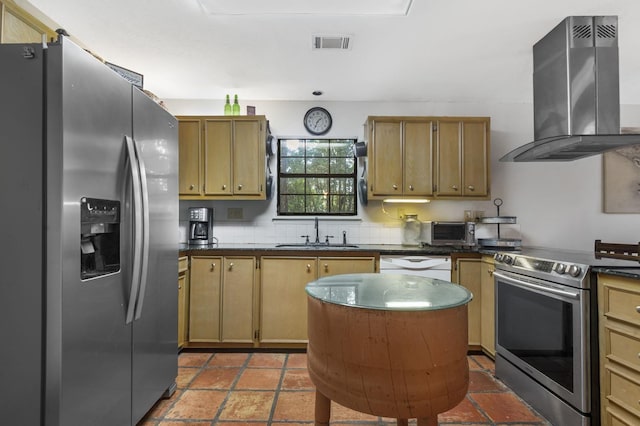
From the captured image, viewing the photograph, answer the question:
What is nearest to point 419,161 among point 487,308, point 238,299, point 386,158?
point 386,158

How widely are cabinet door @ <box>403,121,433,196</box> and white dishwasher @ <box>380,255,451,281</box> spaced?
701 millimetres

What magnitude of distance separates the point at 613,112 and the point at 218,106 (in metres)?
3.57

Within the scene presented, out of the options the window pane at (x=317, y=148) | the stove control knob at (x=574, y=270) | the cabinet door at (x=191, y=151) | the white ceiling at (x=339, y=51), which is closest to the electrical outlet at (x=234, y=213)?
the cabinet door at (x=191, y=151)

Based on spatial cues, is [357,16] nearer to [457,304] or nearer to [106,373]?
[457,304]

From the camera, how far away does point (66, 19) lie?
219 cm

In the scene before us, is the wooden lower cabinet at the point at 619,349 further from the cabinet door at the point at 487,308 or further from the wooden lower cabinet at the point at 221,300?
the wooden lower cabinet at the point at 221,300

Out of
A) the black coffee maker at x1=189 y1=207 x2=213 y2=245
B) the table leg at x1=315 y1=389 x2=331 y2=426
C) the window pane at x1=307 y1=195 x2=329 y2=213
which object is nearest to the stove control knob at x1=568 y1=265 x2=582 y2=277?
the table leg at x1=315 y1=389 x2=331 y2=426

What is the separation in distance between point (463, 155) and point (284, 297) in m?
2.29

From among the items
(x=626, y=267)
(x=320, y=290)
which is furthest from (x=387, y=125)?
(x=320, y=290)

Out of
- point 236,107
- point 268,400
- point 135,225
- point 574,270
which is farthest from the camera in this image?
point 236,107

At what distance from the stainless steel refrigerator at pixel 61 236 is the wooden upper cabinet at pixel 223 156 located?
1.69 m

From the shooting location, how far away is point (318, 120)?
11.8 feet

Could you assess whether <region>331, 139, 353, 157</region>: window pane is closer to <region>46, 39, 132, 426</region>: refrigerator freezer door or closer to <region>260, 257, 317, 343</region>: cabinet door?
<region>260, 257, 317, 343</region>: cabinet door

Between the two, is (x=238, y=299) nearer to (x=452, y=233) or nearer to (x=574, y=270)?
(x=452, y=233)
